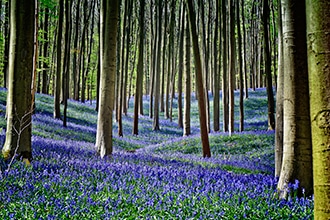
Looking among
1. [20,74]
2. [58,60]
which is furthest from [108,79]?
[58,60]

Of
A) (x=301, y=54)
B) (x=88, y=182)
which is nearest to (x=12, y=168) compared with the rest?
(x=88, y=182)

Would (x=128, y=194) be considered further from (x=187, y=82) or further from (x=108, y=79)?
(x=187, y=82)

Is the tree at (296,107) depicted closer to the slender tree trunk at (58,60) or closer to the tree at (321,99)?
the tree at (321,99)

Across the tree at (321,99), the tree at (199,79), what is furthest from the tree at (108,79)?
the tree at (321,99)

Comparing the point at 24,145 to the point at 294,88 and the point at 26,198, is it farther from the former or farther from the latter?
the point at 294,88

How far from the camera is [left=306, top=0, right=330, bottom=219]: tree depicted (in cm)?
240

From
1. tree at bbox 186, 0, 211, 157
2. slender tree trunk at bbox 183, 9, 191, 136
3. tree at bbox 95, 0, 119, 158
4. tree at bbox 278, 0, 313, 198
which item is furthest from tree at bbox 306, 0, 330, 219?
slender tree trunk at bbox 183, 9, 191, 136

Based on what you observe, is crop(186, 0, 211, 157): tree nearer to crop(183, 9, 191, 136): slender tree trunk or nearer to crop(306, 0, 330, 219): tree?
crop(183, 9, 191, 136): slender tree trunk

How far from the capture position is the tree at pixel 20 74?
24.4 feet

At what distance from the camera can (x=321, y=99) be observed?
8.02 ft

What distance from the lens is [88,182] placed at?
576cm

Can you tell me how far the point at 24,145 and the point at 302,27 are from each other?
5.94 metres

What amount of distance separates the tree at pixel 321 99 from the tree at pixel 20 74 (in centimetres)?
636

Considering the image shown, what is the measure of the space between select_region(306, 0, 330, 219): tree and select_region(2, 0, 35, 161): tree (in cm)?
636
